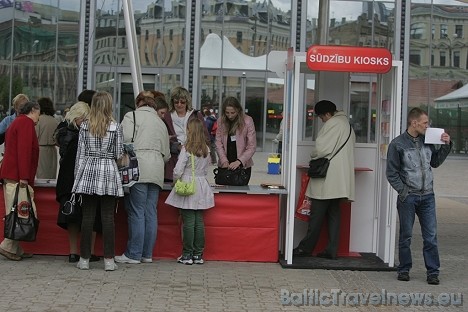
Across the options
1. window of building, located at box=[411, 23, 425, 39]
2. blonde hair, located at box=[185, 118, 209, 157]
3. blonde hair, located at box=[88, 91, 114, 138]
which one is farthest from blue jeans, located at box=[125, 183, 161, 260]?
window of building, located at box=[411, 23, 425, 39]

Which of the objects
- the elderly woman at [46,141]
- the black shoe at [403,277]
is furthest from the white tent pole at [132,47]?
the black shoe at [403,277]

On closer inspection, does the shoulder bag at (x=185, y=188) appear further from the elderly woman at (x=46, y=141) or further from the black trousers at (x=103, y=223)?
the elderly woman at (x=46, y=141)

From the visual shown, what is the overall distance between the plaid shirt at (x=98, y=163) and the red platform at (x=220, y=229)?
32.3 inches

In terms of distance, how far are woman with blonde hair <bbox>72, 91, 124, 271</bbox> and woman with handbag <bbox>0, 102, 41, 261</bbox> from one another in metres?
0.63

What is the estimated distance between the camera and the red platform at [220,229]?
905cm

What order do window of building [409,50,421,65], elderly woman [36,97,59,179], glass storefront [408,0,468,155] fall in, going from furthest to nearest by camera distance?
glass storefront [408,0,468,155] < window of building [409,50,421,65] < elderly woman [36,97,59,179]

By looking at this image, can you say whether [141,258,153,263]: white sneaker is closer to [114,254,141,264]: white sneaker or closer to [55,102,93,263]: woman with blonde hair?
[114,254,141,264]: white sneaker

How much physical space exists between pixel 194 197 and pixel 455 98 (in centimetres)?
2756

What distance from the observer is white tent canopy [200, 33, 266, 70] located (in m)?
32.9

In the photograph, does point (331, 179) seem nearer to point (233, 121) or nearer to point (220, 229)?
point (220, 229)

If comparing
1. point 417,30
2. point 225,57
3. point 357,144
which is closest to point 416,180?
point 357,144

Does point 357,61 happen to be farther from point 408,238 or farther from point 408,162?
point 408,238

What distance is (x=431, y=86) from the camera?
1352 inches

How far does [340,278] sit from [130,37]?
5020 mm
